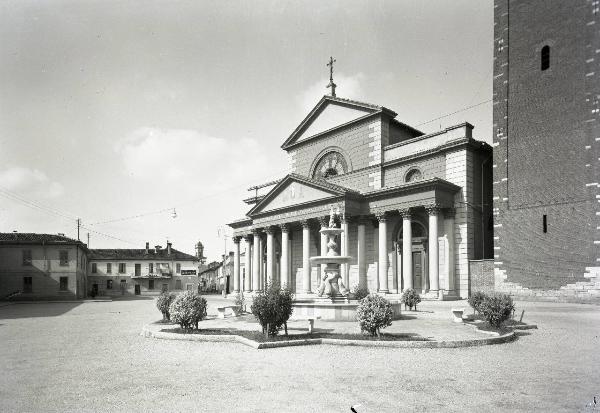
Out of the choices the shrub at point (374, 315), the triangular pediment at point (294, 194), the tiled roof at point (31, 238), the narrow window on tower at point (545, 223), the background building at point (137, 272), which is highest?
the triangular pediment at point (294, 194)

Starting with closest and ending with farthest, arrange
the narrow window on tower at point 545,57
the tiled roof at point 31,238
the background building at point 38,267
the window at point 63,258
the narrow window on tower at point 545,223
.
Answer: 1. the narrow window on tower at point 545,223
2. the narrow window on tower at point 545,57
3. the background building at point 38,267
4. the tiled roof at point 31,238
5. the window at point 63,258

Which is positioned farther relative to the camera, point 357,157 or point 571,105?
point 357,157

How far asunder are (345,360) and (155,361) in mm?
3833

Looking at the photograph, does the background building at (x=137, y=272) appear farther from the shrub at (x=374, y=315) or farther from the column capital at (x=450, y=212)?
the shrub at (x=374, y=315)

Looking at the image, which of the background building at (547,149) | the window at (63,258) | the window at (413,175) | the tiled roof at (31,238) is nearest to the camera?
the background building at (547,149)

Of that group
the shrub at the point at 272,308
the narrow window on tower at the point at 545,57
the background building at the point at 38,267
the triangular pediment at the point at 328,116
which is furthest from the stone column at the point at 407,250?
the background building at the point at 38,267

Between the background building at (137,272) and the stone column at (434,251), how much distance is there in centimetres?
4587

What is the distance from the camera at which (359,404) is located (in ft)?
20.8

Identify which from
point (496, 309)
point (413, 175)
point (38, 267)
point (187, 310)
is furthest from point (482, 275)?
point (38, 267)

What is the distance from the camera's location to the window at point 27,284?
154 feet

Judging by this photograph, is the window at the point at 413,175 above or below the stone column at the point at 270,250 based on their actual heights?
above

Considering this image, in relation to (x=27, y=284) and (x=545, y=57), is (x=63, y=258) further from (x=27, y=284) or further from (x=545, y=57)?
(x=545, y=57)

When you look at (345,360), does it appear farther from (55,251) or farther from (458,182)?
(55,251)

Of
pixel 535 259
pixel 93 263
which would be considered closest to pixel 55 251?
pixel 93 263
